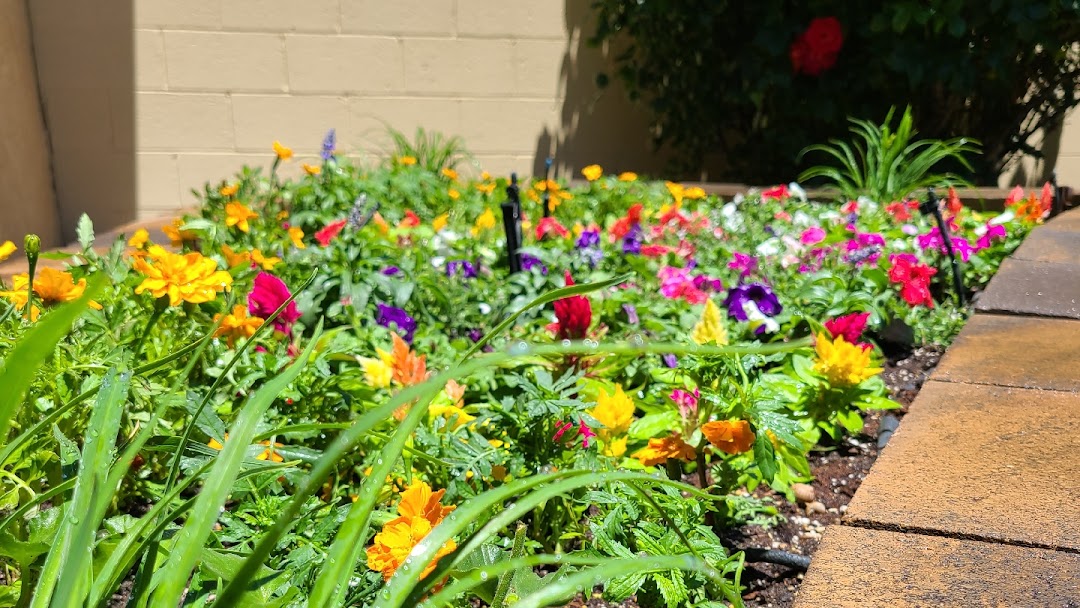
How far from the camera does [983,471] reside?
1.18 m

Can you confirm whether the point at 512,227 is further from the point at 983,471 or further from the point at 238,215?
the point at 983,471

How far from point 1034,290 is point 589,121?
329cm

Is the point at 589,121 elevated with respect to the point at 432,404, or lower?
elevated

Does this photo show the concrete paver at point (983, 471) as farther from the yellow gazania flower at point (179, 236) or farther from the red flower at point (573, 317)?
the yellow gazania flower at point (179, 236)

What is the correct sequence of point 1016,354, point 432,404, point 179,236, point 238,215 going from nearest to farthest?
1. point 432,404
2. point 1016,354
3. point 179,236
4. point 238,215

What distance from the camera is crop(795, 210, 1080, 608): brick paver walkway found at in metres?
0.91

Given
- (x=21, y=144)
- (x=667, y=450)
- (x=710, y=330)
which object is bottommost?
(x=667, y=450)

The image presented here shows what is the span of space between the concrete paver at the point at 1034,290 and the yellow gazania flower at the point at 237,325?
165cm

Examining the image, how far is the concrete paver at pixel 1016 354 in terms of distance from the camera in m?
1.53

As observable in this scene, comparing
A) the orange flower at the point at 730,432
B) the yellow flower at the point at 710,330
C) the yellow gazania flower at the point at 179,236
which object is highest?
the yellow gazania flower at the point at 179,236

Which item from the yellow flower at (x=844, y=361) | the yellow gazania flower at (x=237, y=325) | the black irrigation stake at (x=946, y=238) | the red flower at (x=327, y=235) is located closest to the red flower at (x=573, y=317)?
the yellow flower at (x=844, y=361)

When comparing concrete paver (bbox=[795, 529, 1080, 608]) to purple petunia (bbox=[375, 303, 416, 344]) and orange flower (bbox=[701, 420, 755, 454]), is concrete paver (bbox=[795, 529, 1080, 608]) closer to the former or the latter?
orange flower (bbox=[701, 420, 755, 454])

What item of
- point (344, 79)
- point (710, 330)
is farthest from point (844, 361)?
point (344, 79)

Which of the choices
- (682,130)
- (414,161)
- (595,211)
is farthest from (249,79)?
(682,130)
